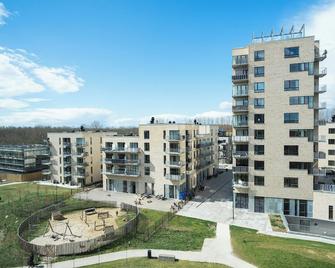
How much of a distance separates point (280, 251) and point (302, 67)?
2864 centimetres

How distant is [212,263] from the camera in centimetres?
2834

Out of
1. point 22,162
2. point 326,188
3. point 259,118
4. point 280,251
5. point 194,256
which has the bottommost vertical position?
point 194,256

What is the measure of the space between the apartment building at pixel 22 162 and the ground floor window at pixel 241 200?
54.6 metres

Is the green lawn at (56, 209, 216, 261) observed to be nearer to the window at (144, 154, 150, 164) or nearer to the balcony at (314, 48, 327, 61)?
the window at (144, 154, 150, 164)

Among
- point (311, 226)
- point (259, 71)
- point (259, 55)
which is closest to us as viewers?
point (311, 226)

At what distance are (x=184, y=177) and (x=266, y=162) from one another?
1802 cm

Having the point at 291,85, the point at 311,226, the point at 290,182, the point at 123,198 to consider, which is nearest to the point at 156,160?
the point at 123,198

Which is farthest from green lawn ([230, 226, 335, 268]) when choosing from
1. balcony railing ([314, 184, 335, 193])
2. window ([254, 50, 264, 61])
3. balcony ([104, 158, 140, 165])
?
balcony ([104, 158, 140, 165])

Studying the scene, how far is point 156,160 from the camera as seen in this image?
57500mm

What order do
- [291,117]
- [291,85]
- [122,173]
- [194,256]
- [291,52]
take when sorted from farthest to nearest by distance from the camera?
[122,173] → [291,117] → [291,85] → [291,52] → [194,256]

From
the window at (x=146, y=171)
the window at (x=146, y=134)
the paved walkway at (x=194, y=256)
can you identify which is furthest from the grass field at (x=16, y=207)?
the window at (x=146, y=134)

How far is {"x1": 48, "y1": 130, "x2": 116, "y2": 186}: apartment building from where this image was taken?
70.1 meters

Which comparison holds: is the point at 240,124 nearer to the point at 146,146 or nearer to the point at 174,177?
the point at 174,177

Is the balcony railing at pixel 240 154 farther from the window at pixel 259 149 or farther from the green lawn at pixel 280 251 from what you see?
the green lawn at pixel 280 251
